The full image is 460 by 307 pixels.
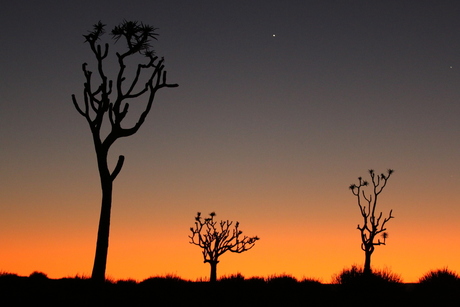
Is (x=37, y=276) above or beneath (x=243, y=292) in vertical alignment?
above

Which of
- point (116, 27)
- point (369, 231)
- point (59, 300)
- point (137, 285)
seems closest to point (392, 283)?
point (137, 285)

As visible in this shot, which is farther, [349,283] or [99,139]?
[99,139]

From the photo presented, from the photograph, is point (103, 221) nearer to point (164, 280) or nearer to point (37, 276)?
point (164, 280)

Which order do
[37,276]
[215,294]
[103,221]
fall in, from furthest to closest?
[37,276] → [103,221] → [215,294]

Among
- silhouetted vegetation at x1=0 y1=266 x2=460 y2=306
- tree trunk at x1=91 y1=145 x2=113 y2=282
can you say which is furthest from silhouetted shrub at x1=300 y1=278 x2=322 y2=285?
tree trunk at x1=91 y1=145 x2=113 y2=282

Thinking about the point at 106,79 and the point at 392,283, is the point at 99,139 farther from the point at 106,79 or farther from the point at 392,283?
the point at 392,283

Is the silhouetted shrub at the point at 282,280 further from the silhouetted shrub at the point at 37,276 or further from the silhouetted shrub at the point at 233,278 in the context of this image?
the silhouetted shrub at the point at 37,276

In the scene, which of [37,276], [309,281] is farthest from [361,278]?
[37,276]

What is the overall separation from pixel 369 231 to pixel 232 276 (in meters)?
20.6

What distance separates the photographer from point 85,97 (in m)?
20.4

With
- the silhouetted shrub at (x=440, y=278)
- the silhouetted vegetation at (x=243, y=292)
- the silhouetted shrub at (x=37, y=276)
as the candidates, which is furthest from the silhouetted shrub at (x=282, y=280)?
the silhouetted shrub at (x=37, y=276)

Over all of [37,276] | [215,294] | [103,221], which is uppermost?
[103,221]

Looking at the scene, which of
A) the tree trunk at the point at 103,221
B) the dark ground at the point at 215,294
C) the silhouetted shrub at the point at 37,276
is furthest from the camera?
the silhouetted shrub at the point at 37,276

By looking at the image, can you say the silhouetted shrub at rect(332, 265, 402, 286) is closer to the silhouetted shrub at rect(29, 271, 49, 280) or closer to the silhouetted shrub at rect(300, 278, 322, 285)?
the silhouetted shrub at rect(300, 278, 322, 285)
